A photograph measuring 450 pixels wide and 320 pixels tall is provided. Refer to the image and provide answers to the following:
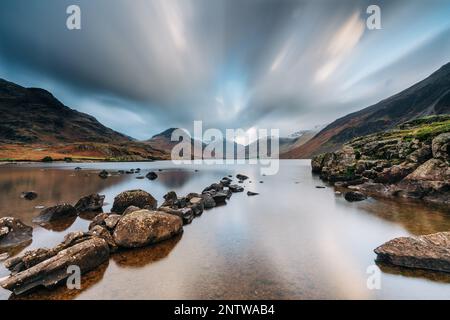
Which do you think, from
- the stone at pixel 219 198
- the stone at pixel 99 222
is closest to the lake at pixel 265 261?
the stone at pixel 99 222

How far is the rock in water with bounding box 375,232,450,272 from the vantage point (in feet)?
32.2

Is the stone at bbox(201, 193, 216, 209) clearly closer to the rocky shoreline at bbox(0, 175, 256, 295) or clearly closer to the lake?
the rocky shoreline at bbox(0, 175, 256, 295)

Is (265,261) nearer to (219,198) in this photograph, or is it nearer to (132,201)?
(132,201)

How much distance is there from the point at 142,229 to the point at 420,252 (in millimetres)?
14328

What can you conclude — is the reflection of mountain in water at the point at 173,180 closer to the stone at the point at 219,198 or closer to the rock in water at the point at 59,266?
the stone at the point at 219,198

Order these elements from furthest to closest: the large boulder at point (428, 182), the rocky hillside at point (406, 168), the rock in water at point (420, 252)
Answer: the rocky hillside at point (406, 168), the large boulder at point (428, 182), the rock in water at point (420, 252)

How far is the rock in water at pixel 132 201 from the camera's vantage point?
2033cm

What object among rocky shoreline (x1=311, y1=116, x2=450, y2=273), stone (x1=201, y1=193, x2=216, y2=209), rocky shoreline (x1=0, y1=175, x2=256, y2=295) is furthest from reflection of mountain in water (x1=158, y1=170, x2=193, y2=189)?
rocky shoreline (x1=311, y1=116, x2=450, y2=273)

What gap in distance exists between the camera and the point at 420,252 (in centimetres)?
1023

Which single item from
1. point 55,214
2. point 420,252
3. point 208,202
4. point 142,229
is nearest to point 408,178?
point 420,252

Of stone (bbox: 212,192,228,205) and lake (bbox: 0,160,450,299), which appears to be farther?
stone (bbox: 212,192,228,205)

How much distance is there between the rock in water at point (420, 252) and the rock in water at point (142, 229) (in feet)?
39.6
